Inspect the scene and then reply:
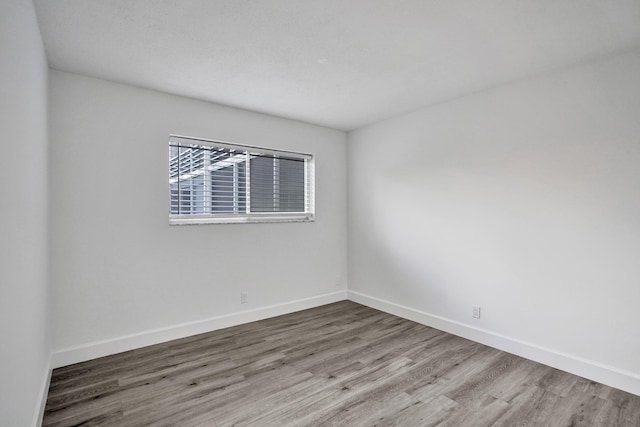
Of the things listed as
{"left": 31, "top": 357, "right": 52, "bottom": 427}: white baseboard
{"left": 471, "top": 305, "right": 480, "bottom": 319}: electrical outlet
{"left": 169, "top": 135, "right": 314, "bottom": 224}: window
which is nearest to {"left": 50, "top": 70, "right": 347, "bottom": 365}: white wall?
{"left": 169, "top": 135, "right": 314, "bottom": 224}: window

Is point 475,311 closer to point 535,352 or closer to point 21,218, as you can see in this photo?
point 535,352

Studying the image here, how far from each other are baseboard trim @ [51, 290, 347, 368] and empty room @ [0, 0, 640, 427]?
2 cm

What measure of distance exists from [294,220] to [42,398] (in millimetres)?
2759

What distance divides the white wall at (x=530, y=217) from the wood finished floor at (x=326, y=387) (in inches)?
12.0

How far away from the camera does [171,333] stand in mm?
3160

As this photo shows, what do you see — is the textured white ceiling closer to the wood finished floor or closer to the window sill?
the window sill

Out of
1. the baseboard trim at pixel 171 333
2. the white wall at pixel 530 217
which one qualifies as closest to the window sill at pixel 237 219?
the baseboard trim at pixel 171 333

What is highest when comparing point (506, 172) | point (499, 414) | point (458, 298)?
point (506, 172)

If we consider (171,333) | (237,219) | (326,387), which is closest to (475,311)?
(326,387)

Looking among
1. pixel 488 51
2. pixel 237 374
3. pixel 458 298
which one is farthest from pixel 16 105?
pixel 458 298

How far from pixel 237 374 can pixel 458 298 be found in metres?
2.28

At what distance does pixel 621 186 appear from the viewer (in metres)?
2.33

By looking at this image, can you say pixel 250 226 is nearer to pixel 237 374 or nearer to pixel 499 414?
pixel 237 374

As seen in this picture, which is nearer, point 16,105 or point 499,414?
point 16,105
